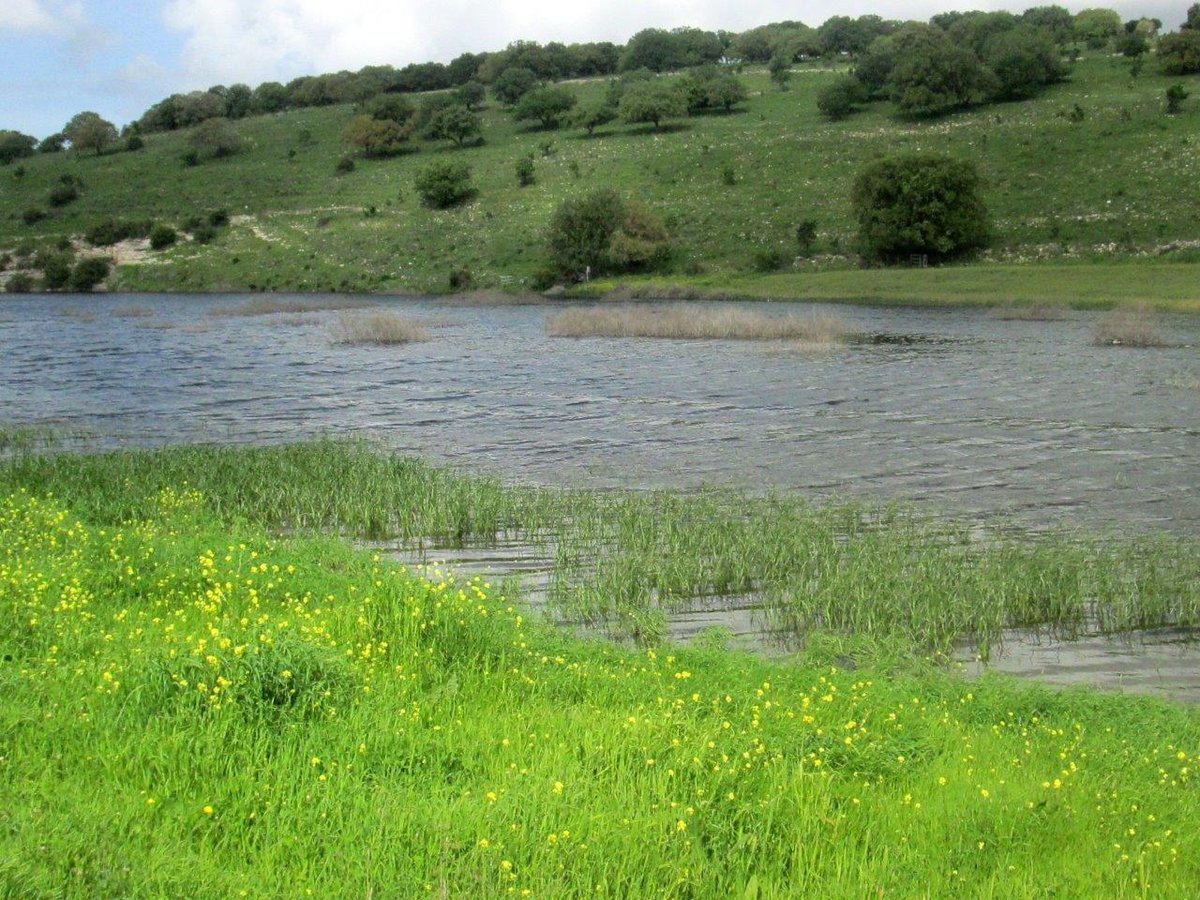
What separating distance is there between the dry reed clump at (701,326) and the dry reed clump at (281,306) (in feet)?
58.1

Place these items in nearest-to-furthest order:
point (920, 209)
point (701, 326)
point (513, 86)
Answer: point (701, 326), point (920, 209), point (513, 86)

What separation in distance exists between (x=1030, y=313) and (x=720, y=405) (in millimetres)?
25867

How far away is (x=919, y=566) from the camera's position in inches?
516

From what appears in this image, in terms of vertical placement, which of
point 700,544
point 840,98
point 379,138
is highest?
point 379,138

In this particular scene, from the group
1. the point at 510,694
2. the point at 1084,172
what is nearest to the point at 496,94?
the point at 1084,172

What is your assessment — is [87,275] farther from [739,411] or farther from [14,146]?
[739,411]

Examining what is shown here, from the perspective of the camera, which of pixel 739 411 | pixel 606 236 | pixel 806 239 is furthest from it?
pixel 606 236

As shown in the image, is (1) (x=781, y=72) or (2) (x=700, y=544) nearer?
(2) (x=700, y=544)

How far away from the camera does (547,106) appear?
117875 mm

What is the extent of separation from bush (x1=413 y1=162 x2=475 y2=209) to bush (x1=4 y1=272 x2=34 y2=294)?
2939 cm

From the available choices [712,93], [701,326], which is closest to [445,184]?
[712,93]

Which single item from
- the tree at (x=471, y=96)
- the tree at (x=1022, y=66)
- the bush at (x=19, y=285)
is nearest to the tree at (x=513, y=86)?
the tree at (x=471, y=96)

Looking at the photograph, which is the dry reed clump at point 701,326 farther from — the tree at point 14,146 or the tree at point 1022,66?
the tree at point 14,146

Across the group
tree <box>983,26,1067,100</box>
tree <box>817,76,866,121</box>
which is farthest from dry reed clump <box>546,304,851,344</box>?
tree <box>983,26,1067,100</box>
